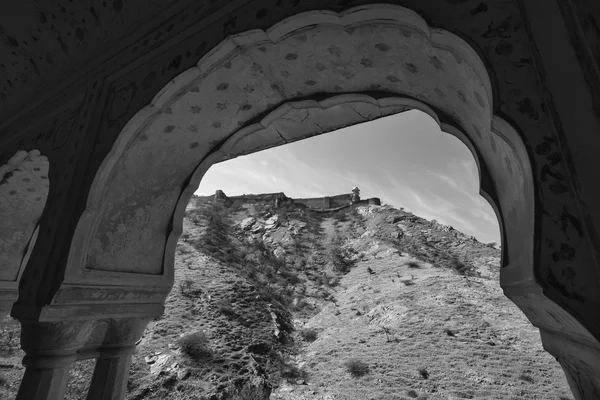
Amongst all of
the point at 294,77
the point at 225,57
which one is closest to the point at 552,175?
the point at 294,77

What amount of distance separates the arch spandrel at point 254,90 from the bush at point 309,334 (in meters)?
10.7

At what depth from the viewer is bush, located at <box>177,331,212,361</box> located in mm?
9908

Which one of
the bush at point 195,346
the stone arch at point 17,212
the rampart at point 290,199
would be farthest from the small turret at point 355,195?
the stone arch at point 17,212

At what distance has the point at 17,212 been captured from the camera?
4.56m

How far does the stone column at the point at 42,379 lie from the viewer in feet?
8.33

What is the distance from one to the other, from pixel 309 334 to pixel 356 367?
314 centimetres

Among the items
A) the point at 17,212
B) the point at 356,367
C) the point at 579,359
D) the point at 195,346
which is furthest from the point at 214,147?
the point at 356,367

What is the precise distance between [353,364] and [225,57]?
10588 mm

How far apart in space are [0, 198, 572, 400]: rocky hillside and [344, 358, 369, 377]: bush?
38 mm

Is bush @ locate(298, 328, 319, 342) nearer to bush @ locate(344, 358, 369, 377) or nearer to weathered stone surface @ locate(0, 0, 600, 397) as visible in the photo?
bush @ locate(344, 358, 369, 377)

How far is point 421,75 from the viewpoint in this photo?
228 cm

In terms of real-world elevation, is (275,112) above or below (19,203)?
above

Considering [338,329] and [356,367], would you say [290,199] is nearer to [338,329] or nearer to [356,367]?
[338,329]

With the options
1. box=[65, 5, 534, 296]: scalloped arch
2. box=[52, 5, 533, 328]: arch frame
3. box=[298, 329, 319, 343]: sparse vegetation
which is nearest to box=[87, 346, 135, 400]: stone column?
box=[52, 5, 533, 328]: arch frame
